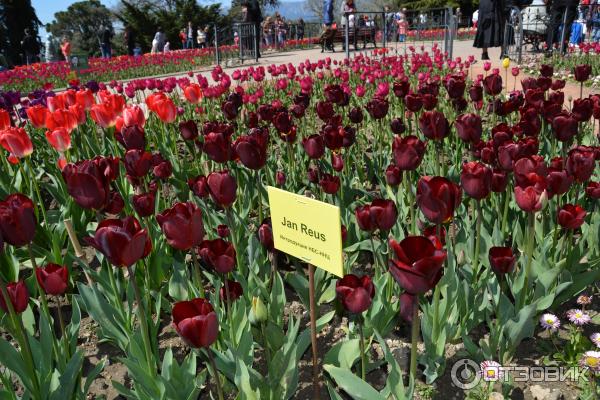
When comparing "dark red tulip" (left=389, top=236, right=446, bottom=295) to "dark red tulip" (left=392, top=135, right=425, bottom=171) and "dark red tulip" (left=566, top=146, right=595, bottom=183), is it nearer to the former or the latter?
"dark red tulip" (left=392, top=135, right=425, bottom=171)

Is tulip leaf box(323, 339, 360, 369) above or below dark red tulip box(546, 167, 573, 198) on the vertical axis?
below

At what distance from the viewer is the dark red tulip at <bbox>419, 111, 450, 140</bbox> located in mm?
2621

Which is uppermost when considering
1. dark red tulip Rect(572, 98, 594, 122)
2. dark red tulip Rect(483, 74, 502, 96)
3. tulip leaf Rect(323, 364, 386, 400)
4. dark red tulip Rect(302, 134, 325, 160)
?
dark red tulip Rect(483, 74, 502, 96)

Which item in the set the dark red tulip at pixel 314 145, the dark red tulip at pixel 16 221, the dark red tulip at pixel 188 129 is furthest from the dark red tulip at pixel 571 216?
the dark red tulip at pixel 188 129

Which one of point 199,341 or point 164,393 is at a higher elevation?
point 199,341

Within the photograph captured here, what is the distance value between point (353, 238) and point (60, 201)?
196 cm

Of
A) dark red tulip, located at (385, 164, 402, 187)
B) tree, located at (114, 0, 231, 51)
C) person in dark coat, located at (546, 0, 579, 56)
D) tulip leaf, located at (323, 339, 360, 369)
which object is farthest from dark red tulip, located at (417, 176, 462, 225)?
tree, located at (114, 0, 231, 51)

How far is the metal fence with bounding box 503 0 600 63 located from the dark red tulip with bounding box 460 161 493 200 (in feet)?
33.6

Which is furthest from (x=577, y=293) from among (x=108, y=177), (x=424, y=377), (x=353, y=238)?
(x=108, y=177)

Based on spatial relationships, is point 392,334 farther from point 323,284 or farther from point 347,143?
point 347,143

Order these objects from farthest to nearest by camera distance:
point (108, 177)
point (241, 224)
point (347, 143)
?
1. point (347, 143)
2. point (241, 224)
3. point (108, 177)

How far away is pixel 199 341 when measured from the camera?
132cm

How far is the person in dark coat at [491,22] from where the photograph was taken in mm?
10906

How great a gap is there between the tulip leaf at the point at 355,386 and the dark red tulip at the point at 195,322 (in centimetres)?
40
